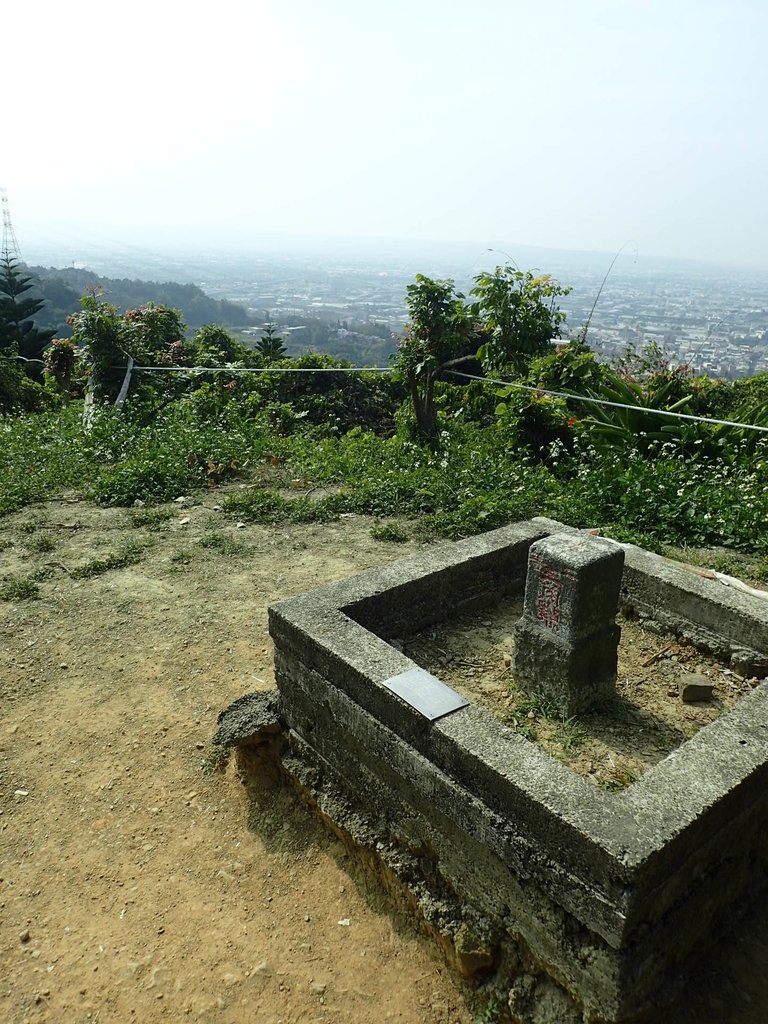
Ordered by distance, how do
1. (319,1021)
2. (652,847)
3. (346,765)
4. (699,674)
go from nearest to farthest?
1. (652,847)
2. (319,1021)
3. (346,765)
4. (699,674)

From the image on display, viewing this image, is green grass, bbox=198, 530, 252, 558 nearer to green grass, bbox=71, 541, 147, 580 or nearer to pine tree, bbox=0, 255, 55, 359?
Answer: green grass, bbox=71, 541, 147, 580

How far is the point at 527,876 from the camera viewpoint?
223 cm

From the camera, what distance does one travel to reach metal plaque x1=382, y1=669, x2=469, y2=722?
8.43 feet

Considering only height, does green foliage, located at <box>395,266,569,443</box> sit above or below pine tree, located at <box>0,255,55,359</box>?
above

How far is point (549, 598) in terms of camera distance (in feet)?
9.96

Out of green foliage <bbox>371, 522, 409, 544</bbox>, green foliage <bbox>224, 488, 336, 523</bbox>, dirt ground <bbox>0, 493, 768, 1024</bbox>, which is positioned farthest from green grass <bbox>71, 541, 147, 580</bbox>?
green foliage <bbox>371, 522, 409, 544</bbox>

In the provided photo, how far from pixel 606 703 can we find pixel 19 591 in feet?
13.1

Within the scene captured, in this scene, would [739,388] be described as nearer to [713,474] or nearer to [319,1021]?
[713,474]

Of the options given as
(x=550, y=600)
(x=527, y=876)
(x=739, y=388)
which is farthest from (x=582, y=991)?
(x=739, y=388)

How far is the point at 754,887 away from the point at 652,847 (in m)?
0.98

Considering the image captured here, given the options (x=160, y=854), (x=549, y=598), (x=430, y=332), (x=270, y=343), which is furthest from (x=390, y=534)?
(x=270, y=343)

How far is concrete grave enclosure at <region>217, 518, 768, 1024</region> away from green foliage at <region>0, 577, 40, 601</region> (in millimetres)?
2342

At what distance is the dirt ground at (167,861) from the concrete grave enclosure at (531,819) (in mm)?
221

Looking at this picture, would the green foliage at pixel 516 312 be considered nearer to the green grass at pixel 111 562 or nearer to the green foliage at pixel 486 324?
the green foliage at pixel 486 324
